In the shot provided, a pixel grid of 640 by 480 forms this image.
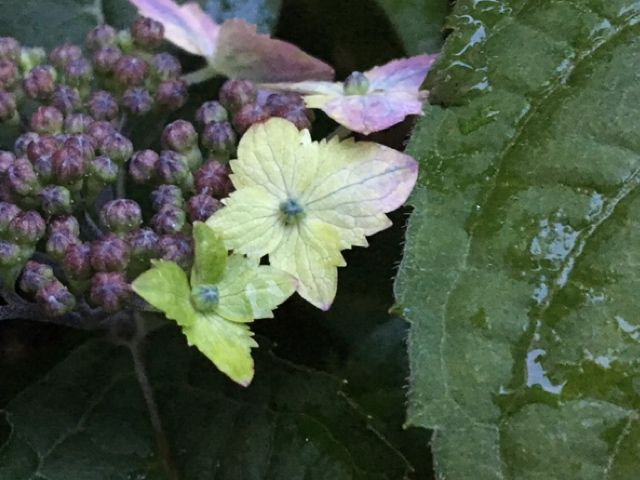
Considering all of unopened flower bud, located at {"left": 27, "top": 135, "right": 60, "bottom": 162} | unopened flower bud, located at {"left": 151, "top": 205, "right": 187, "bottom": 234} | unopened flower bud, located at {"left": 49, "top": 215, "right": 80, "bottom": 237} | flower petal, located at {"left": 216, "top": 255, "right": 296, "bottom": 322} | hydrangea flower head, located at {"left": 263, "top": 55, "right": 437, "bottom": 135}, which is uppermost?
hydrangea flower head, located at {"left": 263, "top": 55, "right": 437, "bottom": 135}

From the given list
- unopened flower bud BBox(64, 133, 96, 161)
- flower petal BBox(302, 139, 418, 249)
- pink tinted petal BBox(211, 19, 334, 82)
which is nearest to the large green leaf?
flower petal BBox(302, 139, 418, 249)

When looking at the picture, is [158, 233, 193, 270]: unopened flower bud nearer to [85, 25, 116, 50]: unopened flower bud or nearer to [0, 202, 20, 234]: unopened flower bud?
[0, 202, 20, 234]: unopened flower bud

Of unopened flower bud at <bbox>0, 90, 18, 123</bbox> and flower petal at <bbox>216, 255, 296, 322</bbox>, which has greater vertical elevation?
unopened flower bud at <bbox>0, 90, 18, 123</bbox>

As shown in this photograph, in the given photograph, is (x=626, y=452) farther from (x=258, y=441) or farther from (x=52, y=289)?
(x=52, y=289)

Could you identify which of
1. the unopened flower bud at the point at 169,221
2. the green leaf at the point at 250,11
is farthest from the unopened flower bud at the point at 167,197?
the green leaf at the point at 250,11

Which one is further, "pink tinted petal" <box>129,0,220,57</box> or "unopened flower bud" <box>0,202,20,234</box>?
"pink tinted petal" <box>129,0,220,57</box>

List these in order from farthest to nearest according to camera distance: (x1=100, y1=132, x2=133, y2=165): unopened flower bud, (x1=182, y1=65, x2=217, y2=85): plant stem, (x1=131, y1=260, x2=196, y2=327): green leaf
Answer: (x1=182, y1=65, x2=217, y2=85): plant stem, (x1=100, y1=132, x2=133, y2=165): unopened flower bud, (x1=131, y1=260, x2=196, y2=327): green leaf
